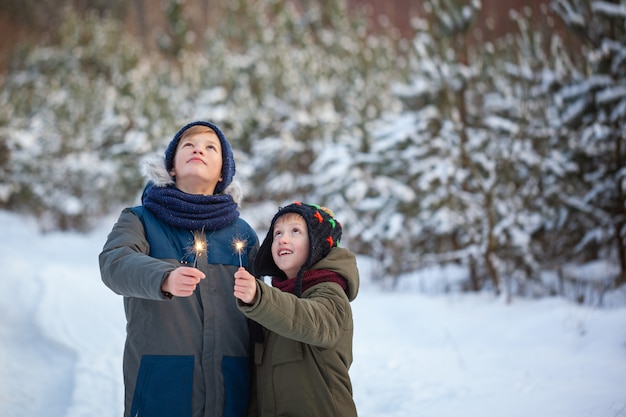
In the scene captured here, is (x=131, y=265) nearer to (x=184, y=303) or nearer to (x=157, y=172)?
(x=184, y=303)

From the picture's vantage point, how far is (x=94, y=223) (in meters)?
12.5

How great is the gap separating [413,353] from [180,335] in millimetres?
3004

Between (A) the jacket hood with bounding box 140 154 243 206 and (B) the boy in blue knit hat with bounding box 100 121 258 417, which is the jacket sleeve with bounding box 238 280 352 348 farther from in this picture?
(A) the jacket hood with bounding box 140 154 243 206

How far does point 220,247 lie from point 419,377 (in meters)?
2.37

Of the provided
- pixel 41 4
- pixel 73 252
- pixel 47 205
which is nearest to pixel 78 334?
pixel 73 252

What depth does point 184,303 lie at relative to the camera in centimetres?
183

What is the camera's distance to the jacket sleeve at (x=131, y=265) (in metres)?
1.51

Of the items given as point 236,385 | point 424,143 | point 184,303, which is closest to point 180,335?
point 184,303

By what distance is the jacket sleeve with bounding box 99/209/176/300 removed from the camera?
1.51m

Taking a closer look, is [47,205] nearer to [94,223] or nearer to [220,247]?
[94,223]

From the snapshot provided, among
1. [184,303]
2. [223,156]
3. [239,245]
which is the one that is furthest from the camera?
[223,156]

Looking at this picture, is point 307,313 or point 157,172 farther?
point 157,172

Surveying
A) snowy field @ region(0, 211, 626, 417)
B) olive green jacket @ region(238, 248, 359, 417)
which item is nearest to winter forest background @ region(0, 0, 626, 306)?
snowy field @ region(0, 211, 626, 417)

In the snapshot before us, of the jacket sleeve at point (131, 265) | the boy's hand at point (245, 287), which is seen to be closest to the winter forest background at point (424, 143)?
the jacket sleeve at point (131, 265)
